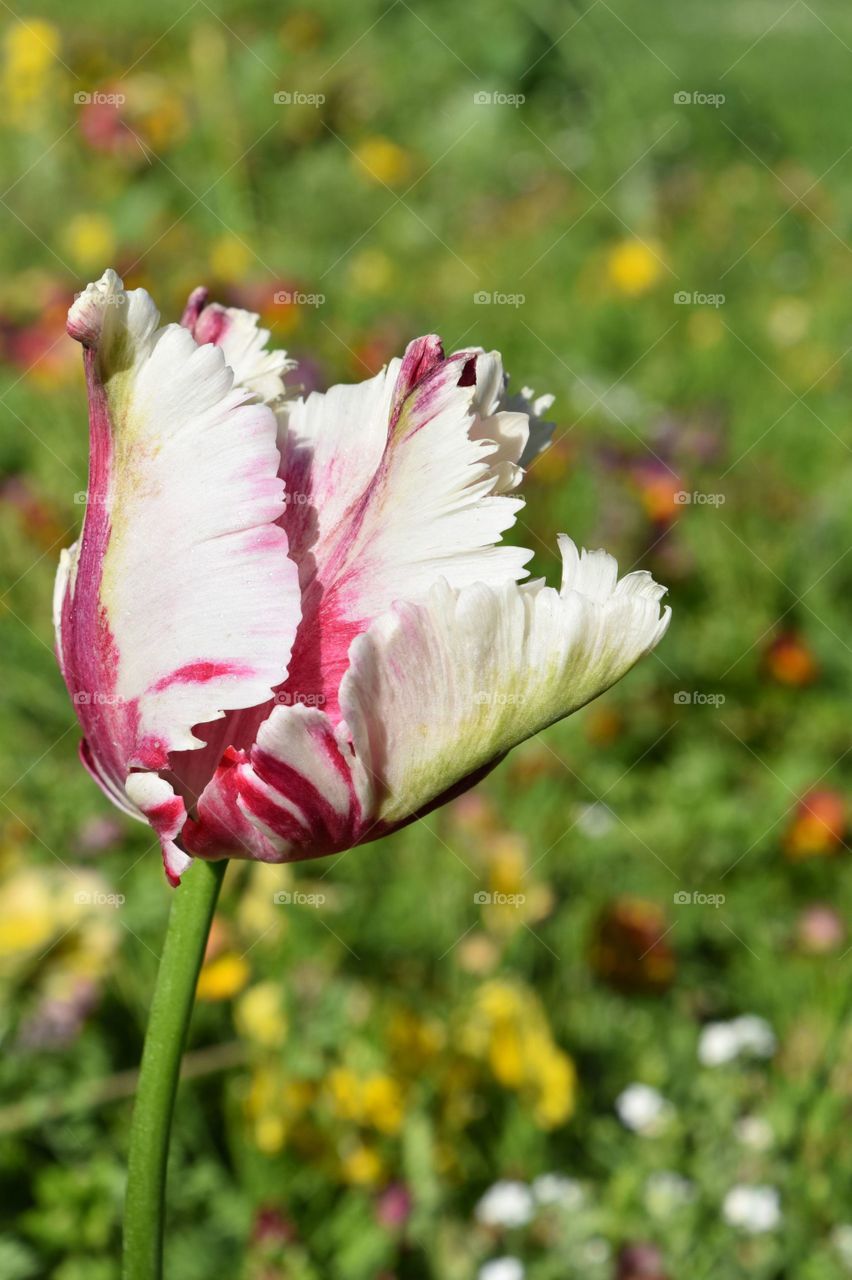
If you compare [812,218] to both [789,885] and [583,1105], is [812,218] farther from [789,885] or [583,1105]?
[583,1105]

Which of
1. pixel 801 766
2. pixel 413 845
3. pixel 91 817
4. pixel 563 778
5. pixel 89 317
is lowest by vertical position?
pixel 801 766

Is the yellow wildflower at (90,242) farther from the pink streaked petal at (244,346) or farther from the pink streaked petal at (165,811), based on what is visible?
the pink streaked petal at (165,811)

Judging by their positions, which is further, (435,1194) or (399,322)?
(399,322)

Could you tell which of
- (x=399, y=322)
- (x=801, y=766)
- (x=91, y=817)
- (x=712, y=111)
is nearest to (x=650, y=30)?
(x=712, y=111)

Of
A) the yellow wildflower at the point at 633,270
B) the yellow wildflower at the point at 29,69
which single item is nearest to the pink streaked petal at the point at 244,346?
the yellow wildflower at the point at 633,270

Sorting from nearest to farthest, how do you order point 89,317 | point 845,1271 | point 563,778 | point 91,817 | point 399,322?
point 89,317 < point 845,1271 < point 91,817 < point 563,778 < point 399,322

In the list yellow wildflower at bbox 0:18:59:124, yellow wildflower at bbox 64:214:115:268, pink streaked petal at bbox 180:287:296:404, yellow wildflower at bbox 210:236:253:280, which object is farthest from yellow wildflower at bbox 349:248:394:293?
pink streaked petal at bbox 180:287:296:404

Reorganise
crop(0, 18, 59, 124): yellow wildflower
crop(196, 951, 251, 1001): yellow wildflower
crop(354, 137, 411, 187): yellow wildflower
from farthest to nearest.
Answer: crop(0, 18, 59, 124): yellow wildflower
crop(354, 137, 411, 187): yellow wildflower
crop(196, 951, 251, 1001): yellow wildflower

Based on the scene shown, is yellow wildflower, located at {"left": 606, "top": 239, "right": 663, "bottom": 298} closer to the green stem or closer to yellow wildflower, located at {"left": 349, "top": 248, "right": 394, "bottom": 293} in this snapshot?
yellow wildflower, located at {"left": 349, "top": 248, "right": 394, "bottom": 293}
